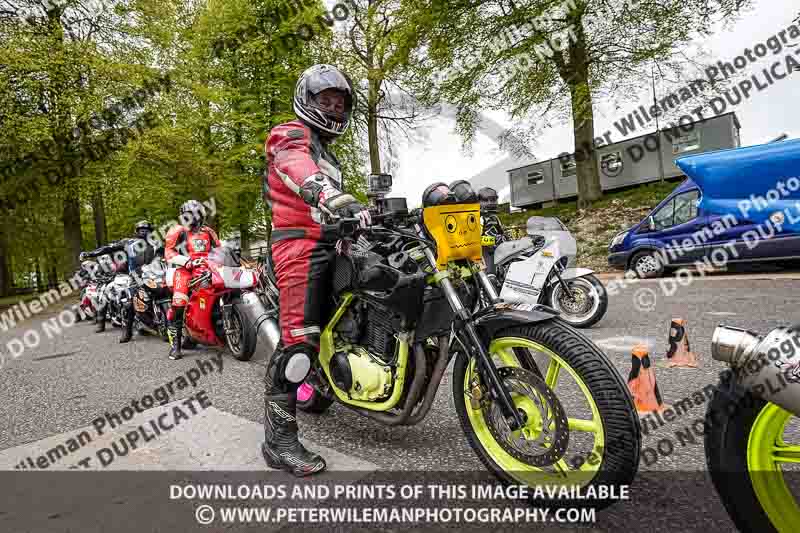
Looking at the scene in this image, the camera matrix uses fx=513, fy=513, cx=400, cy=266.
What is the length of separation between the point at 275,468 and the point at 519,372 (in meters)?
1.42

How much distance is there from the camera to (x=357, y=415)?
346cm

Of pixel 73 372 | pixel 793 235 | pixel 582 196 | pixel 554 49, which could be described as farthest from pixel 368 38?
pixel 73 372

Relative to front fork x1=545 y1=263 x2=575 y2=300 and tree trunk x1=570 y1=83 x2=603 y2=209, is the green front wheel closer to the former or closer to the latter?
front fork x1=545 y1=263 x2=575 y2=300

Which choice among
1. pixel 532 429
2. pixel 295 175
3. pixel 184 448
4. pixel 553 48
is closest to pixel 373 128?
pixel 553 48

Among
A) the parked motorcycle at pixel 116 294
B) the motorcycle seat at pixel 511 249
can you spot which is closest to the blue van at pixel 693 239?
the motorcycle seat at pixel 511 249

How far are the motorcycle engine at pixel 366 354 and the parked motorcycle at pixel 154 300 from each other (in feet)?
16.8

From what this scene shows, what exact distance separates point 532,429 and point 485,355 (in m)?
0.37

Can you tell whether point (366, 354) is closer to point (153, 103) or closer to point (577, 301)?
point (577, 301)

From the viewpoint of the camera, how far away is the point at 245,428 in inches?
133

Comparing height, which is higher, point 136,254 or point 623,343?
point 136,254

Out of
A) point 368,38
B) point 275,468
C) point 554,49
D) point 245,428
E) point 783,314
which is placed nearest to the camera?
point 275,468

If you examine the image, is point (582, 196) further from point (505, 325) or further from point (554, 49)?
point (505, 325)

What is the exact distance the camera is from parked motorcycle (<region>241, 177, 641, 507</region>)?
1.98 metres

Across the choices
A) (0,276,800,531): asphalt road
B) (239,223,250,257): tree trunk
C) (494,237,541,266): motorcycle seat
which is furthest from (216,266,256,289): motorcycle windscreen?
(239,223,250,257): tree trunk
